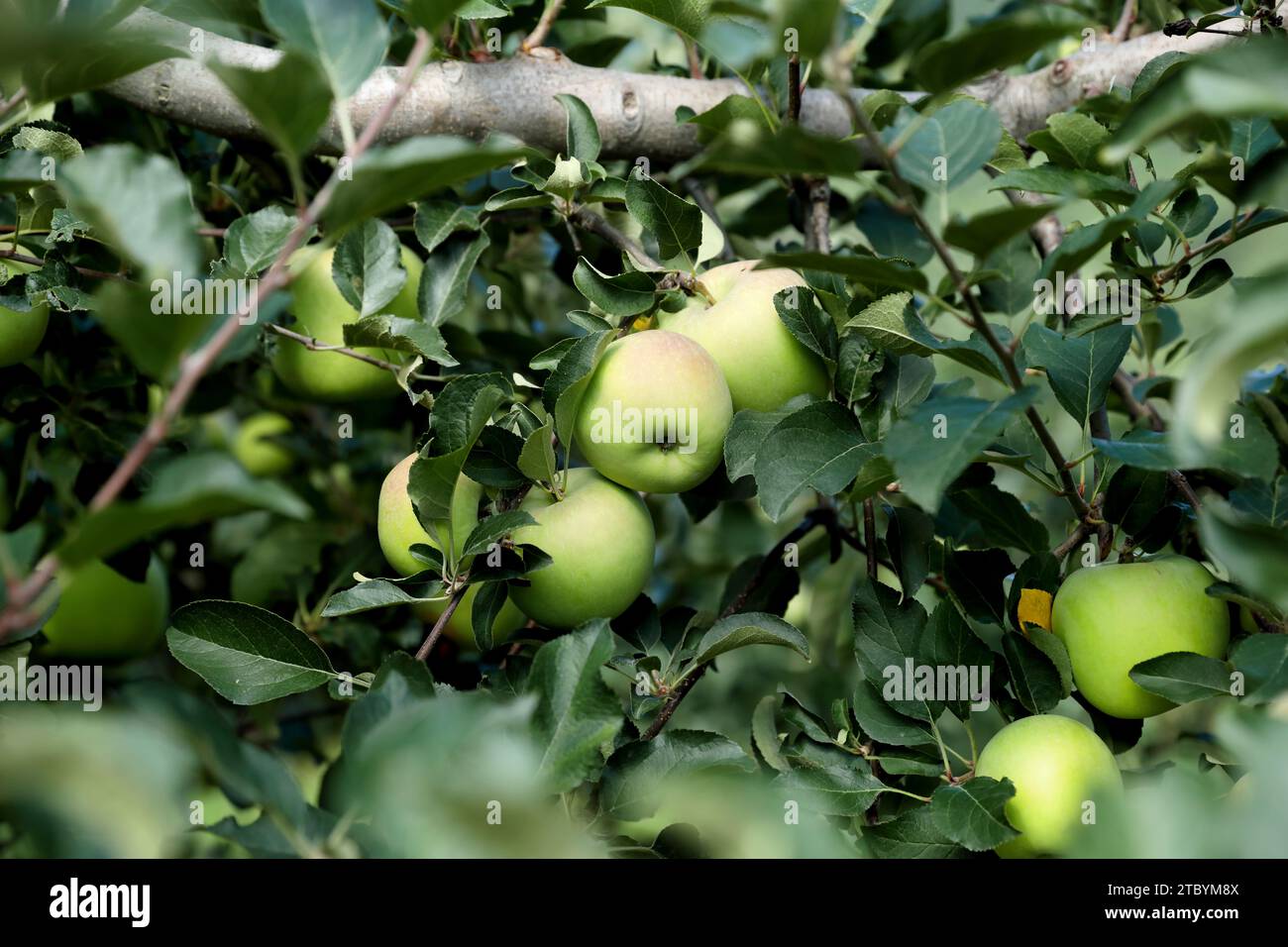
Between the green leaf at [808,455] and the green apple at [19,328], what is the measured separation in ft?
2.10

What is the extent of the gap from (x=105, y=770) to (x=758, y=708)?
60 cm

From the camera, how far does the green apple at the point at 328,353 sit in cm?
102

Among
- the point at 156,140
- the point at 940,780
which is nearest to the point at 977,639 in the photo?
the point at 940,780

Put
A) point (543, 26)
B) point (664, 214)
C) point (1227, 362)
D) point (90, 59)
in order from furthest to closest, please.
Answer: point (543, 26), point (664, 214), point (90, 59), point (1227, 362)

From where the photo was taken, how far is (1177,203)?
875 mm

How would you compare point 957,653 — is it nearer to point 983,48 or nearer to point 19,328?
point 983,48

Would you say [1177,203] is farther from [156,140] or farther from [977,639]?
[156,140]

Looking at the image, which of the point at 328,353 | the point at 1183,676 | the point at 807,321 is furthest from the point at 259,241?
the point at 1183,676

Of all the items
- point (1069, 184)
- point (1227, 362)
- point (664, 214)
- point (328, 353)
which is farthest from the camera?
point (328, 353)

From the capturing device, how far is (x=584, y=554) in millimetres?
835

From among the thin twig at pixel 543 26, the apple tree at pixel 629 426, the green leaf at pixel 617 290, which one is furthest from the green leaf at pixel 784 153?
the thin twig at pixel 543 26

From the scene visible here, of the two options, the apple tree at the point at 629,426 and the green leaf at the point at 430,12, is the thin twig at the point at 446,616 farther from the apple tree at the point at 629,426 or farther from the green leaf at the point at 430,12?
the green leaf at the point at 430,12

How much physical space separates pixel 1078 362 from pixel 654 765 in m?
0.45

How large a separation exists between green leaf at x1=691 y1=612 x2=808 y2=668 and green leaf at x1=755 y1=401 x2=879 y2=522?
10 centimetres
